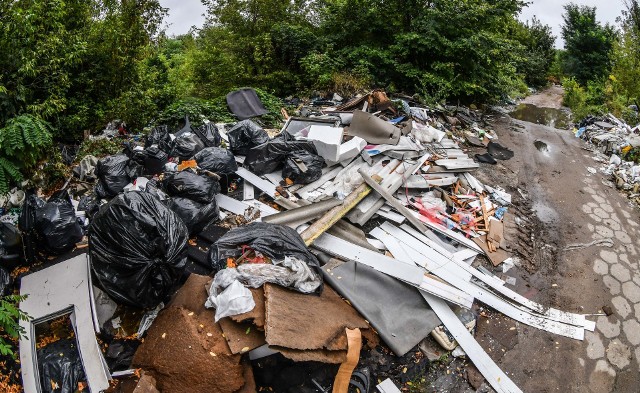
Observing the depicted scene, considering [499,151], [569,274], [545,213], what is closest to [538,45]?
[499,151]

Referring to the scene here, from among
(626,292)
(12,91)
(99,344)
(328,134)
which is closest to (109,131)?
(12,91)

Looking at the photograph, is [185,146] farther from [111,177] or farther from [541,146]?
[541,146]

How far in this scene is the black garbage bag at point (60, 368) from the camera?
247cm

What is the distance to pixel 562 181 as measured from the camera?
6.60 meters

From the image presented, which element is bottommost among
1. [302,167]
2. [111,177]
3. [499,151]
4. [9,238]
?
[499,151]

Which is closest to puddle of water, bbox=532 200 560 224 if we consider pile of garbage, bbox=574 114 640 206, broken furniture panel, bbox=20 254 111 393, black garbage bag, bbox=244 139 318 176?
pile of garbage, bbox=574 114 640 206

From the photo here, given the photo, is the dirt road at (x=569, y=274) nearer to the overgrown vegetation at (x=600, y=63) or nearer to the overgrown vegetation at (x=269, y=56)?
the overgrown vegetation at (x=269, y=56)

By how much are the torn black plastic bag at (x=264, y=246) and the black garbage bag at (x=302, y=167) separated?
4.67 ft

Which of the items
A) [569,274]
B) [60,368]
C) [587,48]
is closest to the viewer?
[60,368]

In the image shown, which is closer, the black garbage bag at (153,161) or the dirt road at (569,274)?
the dirt road at (569,274)

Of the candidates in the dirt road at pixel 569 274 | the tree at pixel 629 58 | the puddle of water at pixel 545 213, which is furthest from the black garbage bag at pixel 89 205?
the tree at pixel 629 58

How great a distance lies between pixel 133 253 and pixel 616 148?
32.8 feet

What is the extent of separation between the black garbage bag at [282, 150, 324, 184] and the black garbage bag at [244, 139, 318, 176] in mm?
102

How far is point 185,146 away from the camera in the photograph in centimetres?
486
